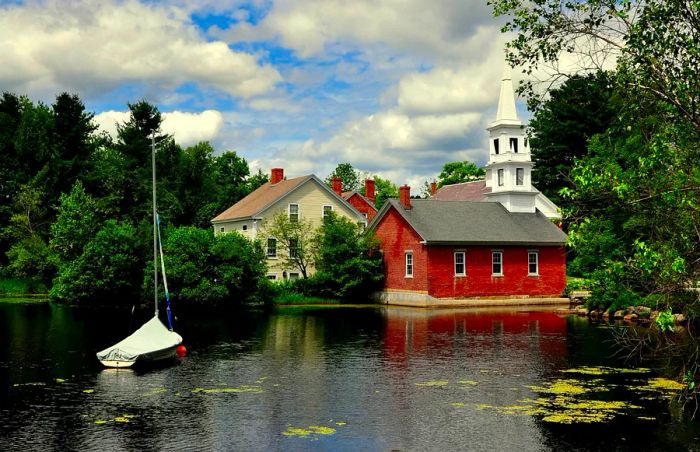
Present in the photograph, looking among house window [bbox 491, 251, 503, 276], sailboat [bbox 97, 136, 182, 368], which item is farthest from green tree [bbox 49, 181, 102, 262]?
sailboat [bbox 97, 136, 182, 368]

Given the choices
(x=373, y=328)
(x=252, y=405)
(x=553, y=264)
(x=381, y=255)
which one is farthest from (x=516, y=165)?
(x=252, y=405)

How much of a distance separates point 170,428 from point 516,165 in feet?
160

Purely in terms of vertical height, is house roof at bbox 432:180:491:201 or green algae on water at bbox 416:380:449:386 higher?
house roof at bbox 432:180:491:201

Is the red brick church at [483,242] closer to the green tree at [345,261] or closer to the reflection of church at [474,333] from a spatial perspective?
the green tree at [345,261]

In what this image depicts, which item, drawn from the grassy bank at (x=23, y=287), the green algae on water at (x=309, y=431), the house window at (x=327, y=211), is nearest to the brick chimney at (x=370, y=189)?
the house window at (x=327, y=211)

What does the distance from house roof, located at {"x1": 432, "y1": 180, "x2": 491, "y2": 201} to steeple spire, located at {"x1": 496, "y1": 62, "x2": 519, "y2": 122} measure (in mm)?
10493

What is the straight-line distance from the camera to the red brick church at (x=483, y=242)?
5434 centimetres

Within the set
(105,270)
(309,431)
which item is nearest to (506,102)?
(105,270)

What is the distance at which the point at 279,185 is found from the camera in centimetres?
6856

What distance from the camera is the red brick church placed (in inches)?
2140

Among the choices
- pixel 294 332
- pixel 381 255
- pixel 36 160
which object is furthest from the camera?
pixel 36 160

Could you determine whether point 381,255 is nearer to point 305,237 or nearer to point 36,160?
point 305,237

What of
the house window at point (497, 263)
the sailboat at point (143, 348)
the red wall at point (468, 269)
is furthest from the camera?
the house window at point (497, 263)

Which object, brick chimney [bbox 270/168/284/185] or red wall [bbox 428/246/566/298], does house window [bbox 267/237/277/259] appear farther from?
red wall [bbox 428/246/566/298]
